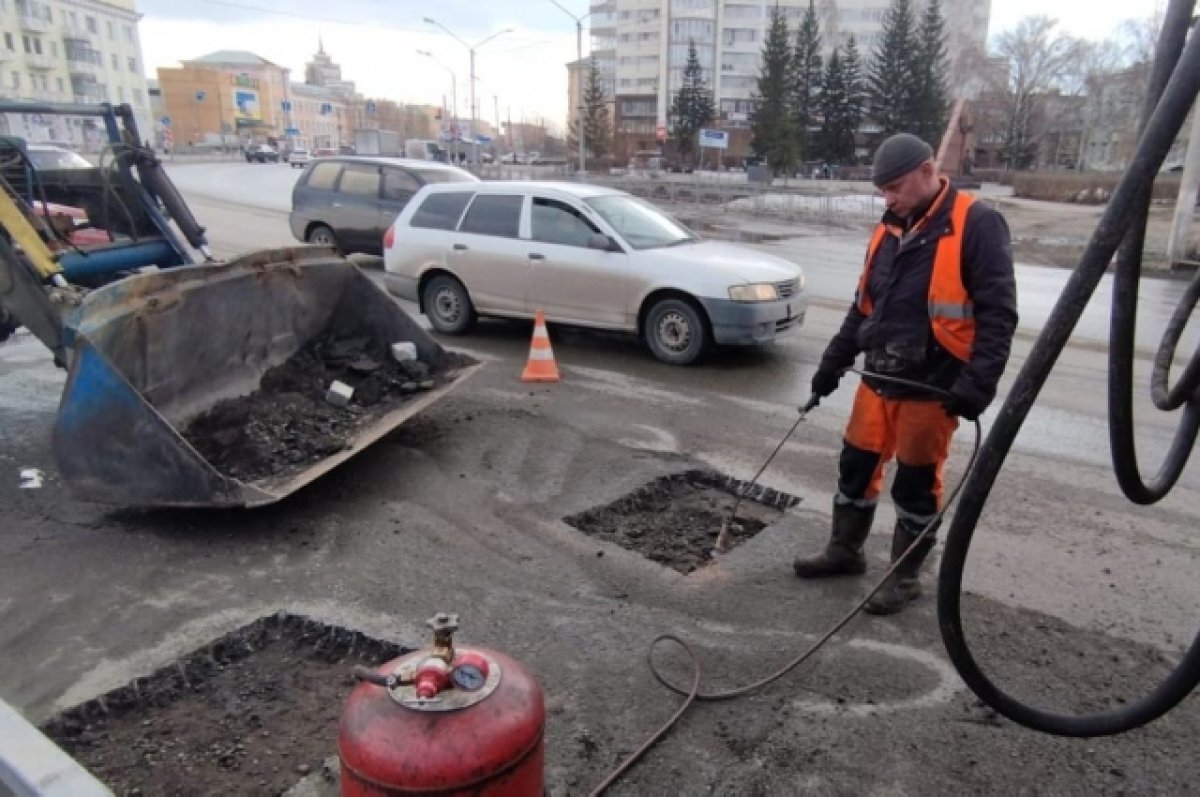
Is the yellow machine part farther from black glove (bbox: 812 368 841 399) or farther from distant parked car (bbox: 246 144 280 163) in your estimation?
distant parked car (bbox: 246 144 280 163)

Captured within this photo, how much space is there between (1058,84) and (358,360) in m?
84.4

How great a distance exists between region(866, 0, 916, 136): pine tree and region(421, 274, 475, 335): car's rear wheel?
61.1 m

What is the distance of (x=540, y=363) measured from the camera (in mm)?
7621

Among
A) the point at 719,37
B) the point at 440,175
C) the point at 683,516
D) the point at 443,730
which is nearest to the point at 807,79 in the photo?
the point at 719,37

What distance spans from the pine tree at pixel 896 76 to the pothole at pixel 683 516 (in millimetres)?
64398

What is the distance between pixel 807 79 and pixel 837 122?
18.1ft

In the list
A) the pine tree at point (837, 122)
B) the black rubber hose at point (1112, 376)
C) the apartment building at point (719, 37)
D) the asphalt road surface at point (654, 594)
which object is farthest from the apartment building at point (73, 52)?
the black rubber hose at point (1112, 376)

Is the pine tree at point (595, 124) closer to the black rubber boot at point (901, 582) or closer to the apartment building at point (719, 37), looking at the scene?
the apartment building at point (719, 37)

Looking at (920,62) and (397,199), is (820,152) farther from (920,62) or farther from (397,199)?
(397,199)

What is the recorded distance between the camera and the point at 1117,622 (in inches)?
148

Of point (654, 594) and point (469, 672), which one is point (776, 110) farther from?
point (469, 672)

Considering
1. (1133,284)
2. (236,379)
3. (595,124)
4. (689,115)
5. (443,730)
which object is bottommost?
(236,379)

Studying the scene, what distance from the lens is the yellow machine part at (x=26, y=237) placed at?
509cm

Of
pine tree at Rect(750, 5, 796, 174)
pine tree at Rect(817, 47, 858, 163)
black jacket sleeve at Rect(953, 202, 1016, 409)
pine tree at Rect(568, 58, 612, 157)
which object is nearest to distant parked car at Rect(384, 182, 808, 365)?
black jacket sleeve at Rect(953, 202, 1016, 409)
